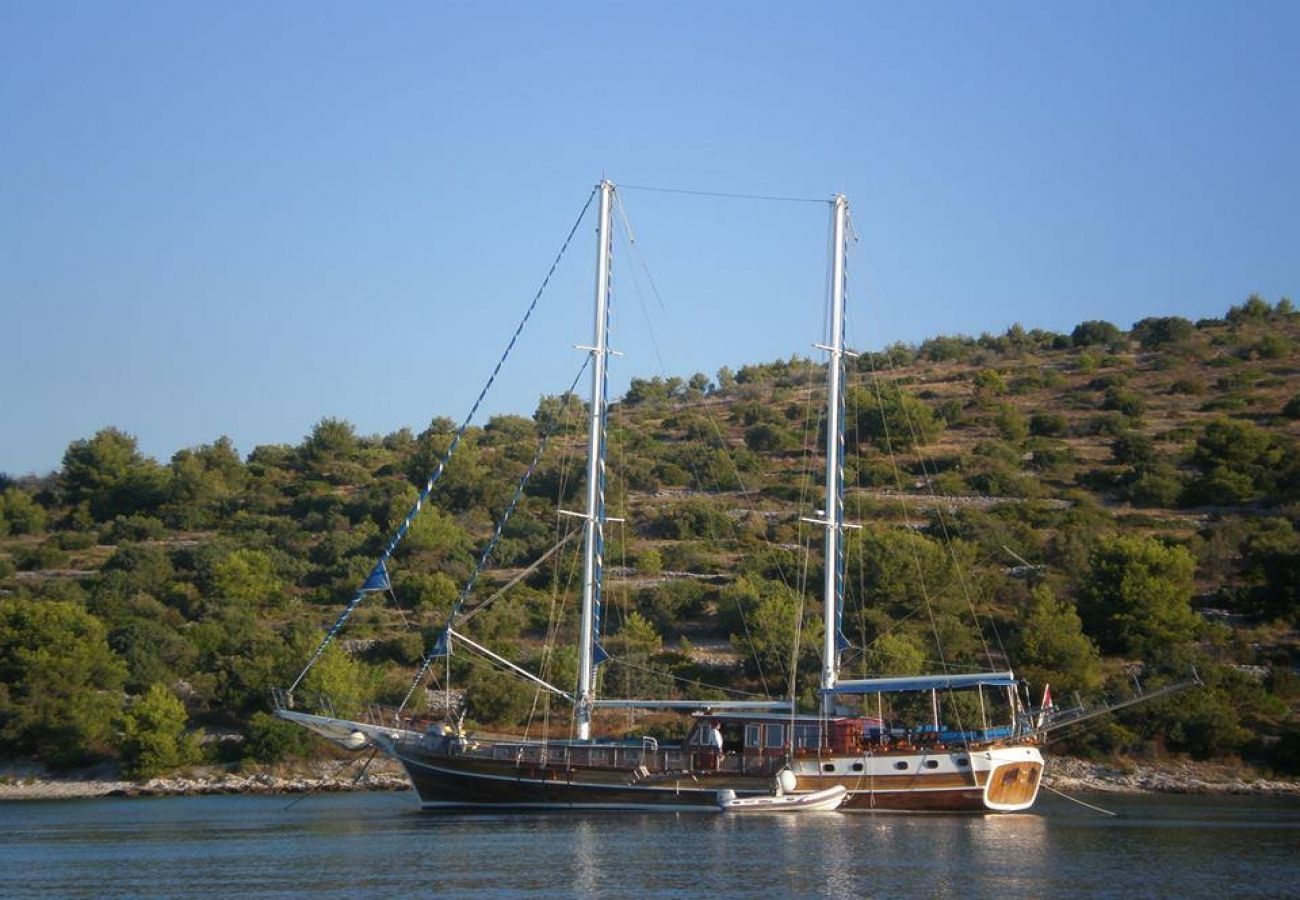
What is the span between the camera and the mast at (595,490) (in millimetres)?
Answer: 44438

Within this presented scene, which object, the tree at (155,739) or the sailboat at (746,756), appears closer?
the sailboat at (746,756)

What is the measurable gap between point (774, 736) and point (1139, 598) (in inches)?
1029

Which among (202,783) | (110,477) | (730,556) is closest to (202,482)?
(110,477)

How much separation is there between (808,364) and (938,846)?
117 meters

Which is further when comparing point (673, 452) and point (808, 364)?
point (808, 364)

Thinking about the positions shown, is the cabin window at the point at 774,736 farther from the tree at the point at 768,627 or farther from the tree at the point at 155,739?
the tree at the point at 155,739

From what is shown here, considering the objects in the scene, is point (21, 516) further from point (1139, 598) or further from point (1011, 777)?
point (1011, 777)

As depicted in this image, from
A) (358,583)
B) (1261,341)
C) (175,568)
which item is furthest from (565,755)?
Answer: (1261,341)

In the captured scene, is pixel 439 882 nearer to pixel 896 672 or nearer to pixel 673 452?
pixel 896 672

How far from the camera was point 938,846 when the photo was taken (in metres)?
36.3

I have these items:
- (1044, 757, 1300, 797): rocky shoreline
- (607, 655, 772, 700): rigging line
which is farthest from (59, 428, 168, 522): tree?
(1044, 757, 1300, 797): rocky shoreline

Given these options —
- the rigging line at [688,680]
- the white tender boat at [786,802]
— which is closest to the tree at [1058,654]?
the rigging line at [688,680]

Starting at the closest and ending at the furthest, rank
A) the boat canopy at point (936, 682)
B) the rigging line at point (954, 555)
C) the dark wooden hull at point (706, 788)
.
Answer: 1. the boat canopy at point (936, 682)
2. the dark wooden hull at point (706, 788)
3. the rigging line at point (954, 555)

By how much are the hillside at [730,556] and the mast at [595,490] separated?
193cm
